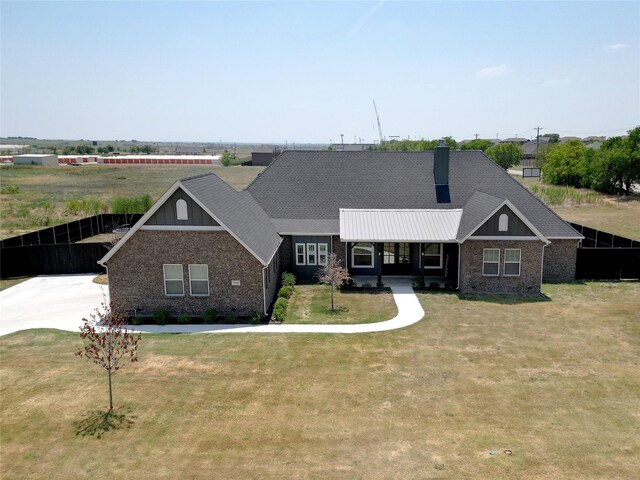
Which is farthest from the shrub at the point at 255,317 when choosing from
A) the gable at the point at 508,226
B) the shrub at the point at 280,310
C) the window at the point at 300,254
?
the gable at the point at 508,226

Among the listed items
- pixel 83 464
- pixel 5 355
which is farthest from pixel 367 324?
pixel 5 355

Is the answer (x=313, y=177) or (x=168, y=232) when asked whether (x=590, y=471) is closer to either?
(x=168, y=232)

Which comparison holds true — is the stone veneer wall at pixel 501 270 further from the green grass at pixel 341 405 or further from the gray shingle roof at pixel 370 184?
the gray shingle roof at pixel 370 184

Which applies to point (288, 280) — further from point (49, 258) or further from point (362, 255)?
point (49, 258)

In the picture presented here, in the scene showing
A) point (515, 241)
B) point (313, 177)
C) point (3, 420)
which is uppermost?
point (313, 177)

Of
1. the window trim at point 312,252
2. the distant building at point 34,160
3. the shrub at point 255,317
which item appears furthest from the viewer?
the distant building at point 34,160
